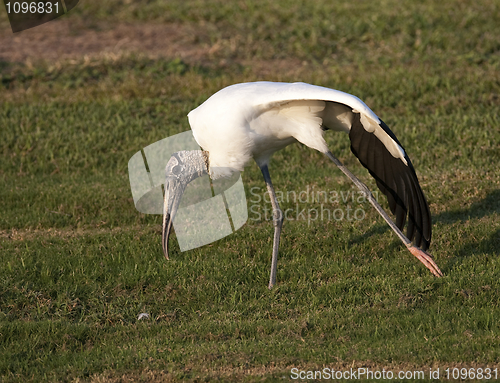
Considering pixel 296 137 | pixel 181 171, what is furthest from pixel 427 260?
pixel 181 171

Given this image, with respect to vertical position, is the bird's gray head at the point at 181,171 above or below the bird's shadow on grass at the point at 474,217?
above

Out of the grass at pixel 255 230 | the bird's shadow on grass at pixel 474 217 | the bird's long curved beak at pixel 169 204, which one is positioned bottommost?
the bird's shadow on grass at pixel 474 217

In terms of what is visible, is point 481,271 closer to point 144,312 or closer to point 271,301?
point 271,301

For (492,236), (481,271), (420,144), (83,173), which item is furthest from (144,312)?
(420,144)

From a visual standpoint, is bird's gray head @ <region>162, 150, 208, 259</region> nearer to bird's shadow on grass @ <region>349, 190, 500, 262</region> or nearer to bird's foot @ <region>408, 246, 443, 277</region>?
bird's shadow on grass @ <region>349, 190, 500, 262</region>

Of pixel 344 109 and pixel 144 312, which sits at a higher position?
pixel 344 109

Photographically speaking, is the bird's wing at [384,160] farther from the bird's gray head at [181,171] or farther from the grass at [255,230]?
the bird's gray head at [181,171]

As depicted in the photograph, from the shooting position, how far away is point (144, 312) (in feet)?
16.1

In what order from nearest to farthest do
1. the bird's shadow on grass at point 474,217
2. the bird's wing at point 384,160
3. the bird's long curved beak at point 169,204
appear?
1. the bird's wing at point 384,160
2. the bird's long curved beak at point 169,204
3. the bird's shadow on grass at point 474,217

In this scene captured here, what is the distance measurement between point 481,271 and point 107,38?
8.36 m

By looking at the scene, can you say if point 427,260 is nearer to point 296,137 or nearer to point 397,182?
point 397,182

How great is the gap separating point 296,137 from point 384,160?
66cm

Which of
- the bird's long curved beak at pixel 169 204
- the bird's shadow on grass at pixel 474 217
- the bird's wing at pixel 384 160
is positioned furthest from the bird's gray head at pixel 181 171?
the bird's shadow on grass at pixel 474 217

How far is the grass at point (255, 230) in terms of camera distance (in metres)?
4.23
